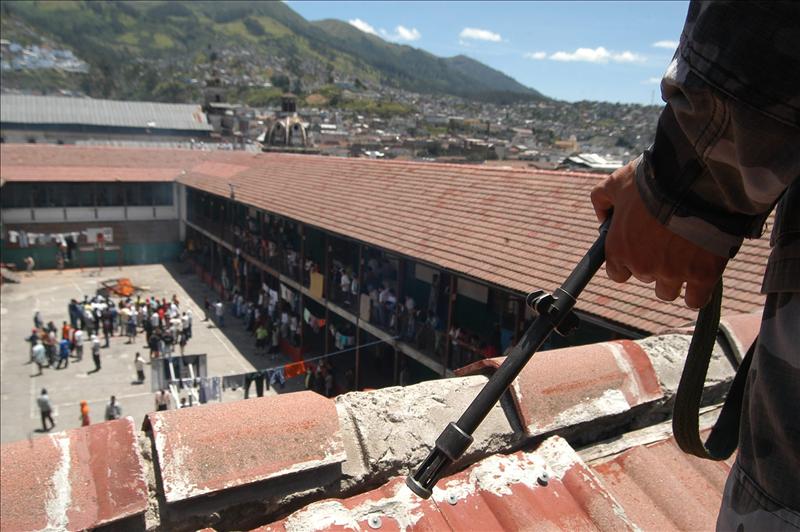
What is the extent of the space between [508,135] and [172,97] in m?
90.9

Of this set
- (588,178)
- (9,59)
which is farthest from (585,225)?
(9,59)

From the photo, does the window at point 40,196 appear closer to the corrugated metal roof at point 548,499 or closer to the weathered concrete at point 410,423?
the weathered concrete at point 410,423

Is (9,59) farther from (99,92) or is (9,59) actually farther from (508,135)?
(508,135)

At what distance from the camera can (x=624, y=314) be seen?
881 cm

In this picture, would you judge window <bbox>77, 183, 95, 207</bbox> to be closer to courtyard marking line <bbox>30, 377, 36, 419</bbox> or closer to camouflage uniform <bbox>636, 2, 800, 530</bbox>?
courtyard marking line <bbox>30, 377, 36, 419</bbox>

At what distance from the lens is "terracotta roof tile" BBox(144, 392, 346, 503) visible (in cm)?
197

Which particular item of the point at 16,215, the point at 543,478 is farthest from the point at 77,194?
the point at 543,478

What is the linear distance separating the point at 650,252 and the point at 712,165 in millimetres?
246

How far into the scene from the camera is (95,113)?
63.1m

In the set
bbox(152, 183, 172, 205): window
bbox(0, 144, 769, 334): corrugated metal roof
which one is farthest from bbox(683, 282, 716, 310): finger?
bbox(152, 183, 172, 205): window

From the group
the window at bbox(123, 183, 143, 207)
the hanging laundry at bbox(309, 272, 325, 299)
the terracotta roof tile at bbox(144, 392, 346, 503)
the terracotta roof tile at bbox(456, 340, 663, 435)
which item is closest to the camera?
the terracotta roof tile at bbox(144, 392, 346, 503)

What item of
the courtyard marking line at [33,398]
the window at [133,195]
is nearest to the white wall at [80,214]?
the window at [133,195]

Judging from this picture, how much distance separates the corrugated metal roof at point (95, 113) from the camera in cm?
6028

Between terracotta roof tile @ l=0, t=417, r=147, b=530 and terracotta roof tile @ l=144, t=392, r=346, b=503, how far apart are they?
117 mm
